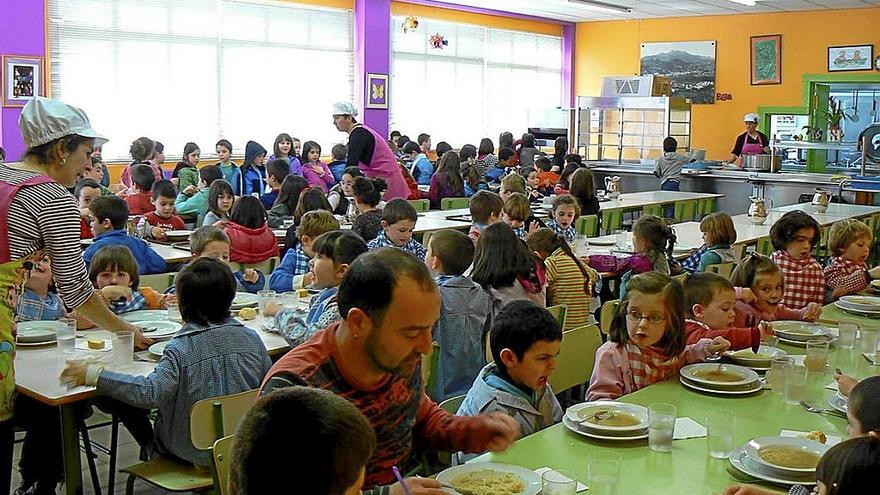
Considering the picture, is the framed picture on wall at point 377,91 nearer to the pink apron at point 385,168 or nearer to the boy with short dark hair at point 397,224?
the pink apron at point 385,168

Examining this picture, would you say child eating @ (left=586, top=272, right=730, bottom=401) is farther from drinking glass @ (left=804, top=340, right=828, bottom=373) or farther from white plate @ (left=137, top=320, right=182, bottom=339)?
white plate @ (left=137, top=320, right=182, bottom=339)

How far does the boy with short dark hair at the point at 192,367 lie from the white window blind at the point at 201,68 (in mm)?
8491

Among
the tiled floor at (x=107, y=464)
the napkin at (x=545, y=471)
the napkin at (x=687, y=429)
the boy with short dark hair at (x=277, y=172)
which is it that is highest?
the boy with short dark hair at (x=277, y=172)

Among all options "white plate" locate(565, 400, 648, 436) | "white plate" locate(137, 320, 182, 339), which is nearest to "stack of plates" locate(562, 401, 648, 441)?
"white plate" locate(565, 400, 648, 436)

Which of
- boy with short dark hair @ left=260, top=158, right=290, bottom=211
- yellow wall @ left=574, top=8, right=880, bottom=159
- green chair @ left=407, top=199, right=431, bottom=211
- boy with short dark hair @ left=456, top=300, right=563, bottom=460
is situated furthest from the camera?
yellow wall @ left=574, top=8, right=880, bottom=159

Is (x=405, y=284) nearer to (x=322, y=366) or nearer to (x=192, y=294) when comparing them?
(x=322, y=366)

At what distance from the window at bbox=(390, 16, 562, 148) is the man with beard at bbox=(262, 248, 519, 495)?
13085mm

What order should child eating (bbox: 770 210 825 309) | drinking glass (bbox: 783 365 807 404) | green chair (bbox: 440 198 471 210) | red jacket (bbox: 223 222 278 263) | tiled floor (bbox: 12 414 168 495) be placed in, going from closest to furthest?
drinking glass (bbox: 783 365 807 404) → tiled floor (bbox: 12 414 168 495) → child eating (bbox: 770 210 825 309) → red jacket (bbox: 223 222 278 263) → green chair (bbox: 440 198 471 210)

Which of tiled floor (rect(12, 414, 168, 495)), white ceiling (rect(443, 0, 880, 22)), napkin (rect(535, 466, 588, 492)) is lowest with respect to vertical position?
tiled floor (rect(12, 414, 168, 495))

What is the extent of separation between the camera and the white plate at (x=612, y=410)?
2.60 metres

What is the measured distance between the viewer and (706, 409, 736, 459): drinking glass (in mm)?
2453

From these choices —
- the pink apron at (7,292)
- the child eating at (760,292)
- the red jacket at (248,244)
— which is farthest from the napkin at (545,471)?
the red jacket at (248,244)

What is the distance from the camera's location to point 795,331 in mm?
3910

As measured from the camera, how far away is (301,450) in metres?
1.33
